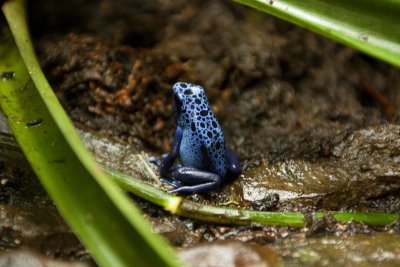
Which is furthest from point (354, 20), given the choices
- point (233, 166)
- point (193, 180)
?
point (193, 180)

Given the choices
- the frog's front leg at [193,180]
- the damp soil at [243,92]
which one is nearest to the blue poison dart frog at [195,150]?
the frog's front leg at [193,180]

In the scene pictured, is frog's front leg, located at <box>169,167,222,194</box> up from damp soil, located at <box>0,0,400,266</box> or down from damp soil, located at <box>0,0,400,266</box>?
down

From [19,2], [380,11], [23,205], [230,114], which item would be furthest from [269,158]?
[19,2]

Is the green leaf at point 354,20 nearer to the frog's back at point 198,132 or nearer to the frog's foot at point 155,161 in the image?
the frog's back at point 198,132

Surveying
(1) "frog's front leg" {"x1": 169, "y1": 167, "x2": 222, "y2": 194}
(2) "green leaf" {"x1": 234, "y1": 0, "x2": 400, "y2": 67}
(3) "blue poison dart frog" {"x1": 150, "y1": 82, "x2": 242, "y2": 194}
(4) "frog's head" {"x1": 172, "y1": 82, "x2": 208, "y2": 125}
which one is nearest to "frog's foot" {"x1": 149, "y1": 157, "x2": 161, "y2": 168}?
(3) "blue poison dart frog" {"x1": 150, "y1": 82, "x2": 242, "y2": 194}

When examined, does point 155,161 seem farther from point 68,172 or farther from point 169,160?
point 68,172

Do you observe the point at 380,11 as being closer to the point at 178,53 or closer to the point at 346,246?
the point at 346,246

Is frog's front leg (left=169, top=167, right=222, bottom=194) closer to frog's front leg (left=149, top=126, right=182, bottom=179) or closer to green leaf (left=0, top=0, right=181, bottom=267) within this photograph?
frog's front leg (left=149, top=126, right=182, bottom=179)
